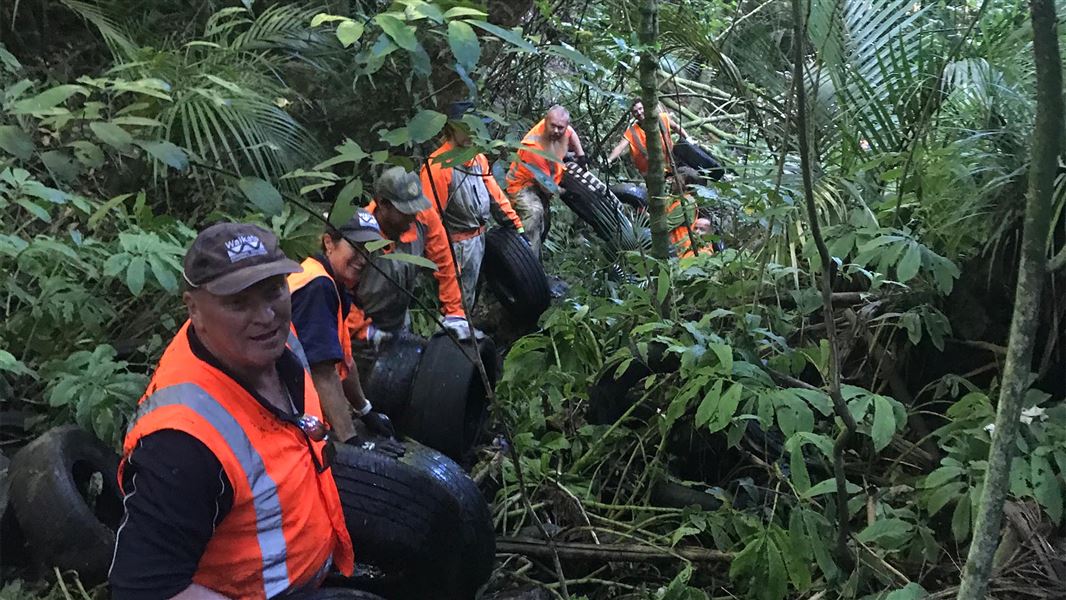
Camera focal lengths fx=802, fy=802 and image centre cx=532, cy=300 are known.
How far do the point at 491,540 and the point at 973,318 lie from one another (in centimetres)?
203

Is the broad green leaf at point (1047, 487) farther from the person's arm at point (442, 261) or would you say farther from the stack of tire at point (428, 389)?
the person's arm at point (442, 261)

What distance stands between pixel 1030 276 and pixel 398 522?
209 cm

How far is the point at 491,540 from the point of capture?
9.72ft

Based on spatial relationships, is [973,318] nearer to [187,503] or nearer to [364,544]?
[364,544]

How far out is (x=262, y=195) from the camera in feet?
6.25

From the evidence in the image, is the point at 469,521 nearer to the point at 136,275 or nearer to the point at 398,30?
the point at 136,275

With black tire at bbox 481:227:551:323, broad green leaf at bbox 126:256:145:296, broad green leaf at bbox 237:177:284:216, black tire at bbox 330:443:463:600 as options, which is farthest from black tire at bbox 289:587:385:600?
black tire at bbox 481:227:551:323

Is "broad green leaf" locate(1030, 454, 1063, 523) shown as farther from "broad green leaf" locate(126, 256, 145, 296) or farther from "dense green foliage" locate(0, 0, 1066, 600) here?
"broad green leaf" locate(126, 256, 145, 296)

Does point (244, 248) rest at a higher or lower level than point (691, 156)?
higher

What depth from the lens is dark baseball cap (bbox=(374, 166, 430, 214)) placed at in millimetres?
3740

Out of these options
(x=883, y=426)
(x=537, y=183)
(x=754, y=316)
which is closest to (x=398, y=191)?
(x=754, y=316)

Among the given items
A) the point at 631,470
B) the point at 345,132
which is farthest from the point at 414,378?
the point at 345,132

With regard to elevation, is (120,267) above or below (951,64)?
below

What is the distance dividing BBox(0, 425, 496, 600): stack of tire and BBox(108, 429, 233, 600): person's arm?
3.41 ft
